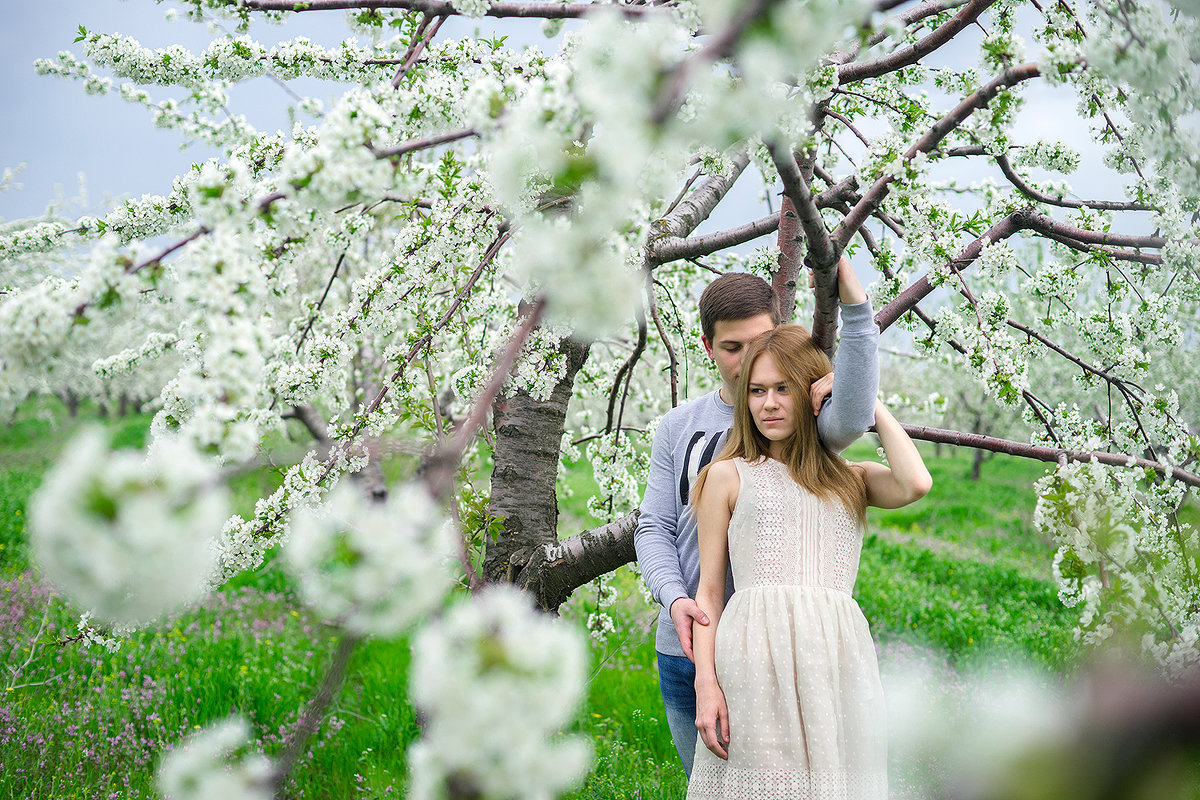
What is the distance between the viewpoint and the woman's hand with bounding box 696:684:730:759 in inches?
75.7

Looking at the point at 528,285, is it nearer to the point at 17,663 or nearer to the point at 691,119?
the point at 691,119

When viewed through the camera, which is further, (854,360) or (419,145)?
(854,360)

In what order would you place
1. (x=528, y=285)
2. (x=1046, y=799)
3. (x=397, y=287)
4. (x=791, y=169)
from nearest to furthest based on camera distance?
(x=1046, y=799)
(x=791, y=169)
(x=528, y=285)
(x=397, y=287)

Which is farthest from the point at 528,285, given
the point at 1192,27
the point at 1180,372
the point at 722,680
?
the point at 1180,372

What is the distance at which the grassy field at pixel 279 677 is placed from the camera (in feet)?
11.6

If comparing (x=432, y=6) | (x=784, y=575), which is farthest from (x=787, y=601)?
(x=432, y=6)

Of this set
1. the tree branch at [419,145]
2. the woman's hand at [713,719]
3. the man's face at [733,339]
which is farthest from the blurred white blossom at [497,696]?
the man's face at [733,339]

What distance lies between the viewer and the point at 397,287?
2771mm

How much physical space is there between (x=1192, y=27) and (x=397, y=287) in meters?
2.36

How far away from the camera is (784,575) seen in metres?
2.05

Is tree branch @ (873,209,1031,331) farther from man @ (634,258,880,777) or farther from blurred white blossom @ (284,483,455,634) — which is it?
blurred white blossom @ (284,483,455,634)

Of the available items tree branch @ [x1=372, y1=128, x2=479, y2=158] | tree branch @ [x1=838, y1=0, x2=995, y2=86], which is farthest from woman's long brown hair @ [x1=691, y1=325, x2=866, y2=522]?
tree branch @ [x1=372, y1=128, x2=479, y2=158]

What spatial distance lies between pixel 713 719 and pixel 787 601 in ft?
1.21

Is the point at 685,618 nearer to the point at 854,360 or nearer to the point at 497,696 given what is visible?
the point at 854,360
